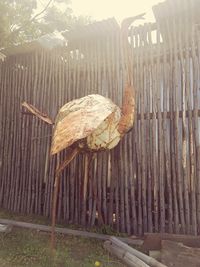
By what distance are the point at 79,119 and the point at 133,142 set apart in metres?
1.41

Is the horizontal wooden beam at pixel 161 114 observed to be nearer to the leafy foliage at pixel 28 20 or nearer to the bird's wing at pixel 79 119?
the bird's wing at pixel 79 119

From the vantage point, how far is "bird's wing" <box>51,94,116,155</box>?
16.6ft

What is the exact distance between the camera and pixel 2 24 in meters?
8.64

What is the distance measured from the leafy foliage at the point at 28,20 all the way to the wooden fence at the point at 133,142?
162cm

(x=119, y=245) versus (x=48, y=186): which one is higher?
(x=48, y=186)

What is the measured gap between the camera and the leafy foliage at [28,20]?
8820 millimetres

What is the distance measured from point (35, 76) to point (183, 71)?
338cm

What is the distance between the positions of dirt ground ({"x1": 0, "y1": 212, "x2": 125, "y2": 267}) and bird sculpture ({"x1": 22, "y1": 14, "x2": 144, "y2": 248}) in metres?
0.29

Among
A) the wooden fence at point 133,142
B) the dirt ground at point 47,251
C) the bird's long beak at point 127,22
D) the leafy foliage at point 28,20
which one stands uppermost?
the leafy foliage at point 28,20

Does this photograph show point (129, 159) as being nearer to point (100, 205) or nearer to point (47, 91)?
point (100, 205)

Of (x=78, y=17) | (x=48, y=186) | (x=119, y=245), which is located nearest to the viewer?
(x=119, y=245)

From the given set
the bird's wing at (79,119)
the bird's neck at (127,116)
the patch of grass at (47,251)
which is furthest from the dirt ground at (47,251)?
the bird's neck at (127,116)

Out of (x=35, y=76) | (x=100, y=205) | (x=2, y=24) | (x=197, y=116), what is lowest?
(x=100, y=205)

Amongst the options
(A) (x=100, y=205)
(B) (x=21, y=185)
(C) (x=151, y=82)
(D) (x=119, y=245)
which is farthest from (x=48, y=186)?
(C) (x=151, y=82)
